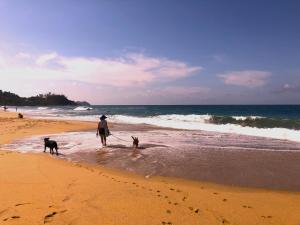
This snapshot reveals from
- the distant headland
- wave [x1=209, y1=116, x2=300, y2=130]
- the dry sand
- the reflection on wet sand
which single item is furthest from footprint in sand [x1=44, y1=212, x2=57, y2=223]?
the distant headland

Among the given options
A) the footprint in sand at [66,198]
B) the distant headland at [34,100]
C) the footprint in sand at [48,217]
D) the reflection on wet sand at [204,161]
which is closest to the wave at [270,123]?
the reflection on wet sand at [204,161]

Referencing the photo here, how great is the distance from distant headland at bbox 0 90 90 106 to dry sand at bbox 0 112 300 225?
14272cm

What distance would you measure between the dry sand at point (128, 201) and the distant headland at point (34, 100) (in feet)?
468

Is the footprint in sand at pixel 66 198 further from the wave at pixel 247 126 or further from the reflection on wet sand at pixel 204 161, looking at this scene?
the wave at pixel 247 126

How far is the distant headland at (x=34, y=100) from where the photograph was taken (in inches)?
5571

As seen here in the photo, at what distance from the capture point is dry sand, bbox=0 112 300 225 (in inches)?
233

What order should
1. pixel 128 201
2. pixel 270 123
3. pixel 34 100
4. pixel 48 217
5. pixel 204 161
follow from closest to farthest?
pixel 48 217 < pixel 128 201 < pixel 204 161 < pixel 270 123 < pixel 34 100

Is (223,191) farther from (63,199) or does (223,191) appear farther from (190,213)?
(63,199)

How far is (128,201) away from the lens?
682cm

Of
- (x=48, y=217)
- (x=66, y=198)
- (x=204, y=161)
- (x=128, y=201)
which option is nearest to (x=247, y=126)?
(x=204, y=161)

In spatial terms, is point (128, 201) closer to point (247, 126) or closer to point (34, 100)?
point (247, 126)

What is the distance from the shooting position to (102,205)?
6508 millimetres

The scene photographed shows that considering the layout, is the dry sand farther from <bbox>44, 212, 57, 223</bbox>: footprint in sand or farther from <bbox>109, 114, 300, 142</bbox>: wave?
<bbox>109, 114, 300, 142</bbox>: wave

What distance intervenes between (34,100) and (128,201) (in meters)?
164
